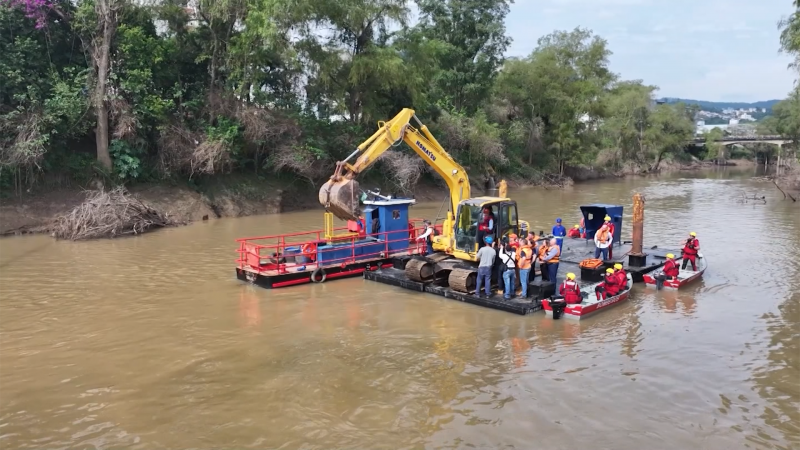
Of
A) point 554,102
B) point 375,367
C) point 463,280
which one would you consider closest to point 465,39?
point 554,102

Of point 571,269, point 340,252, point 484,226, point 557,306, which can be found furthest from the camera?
point 340,252

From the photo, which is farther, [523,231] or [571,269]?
[523,231]

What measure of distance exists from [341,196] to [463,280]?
13.0 feet

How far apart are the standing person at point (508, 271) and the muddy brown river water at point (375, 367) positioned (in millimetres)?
913

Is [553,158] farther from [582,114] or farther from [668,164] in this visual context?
[668,164]

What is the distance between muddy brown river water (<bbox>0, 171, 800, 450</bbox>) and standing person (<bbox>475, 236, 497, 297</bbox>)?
2.11 ft

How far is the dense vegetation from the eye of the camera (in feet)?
88.7

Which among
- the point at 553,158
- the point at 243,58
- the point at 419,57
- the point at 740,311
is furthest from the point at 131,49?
the point at 553,158

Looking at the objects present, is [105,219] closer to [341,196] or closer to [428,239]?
[341,196]

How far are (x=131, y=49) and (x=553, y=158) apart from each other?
39.4m

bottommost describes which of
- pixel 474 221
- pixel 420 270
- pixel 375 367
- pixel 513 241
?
pixel 375 367

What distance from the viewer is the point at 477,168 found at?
47250mm

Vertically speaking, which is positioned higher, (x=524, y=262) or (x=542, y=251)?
(x=542, y=251)

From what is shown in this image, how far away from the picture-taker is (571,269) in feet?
54.4
